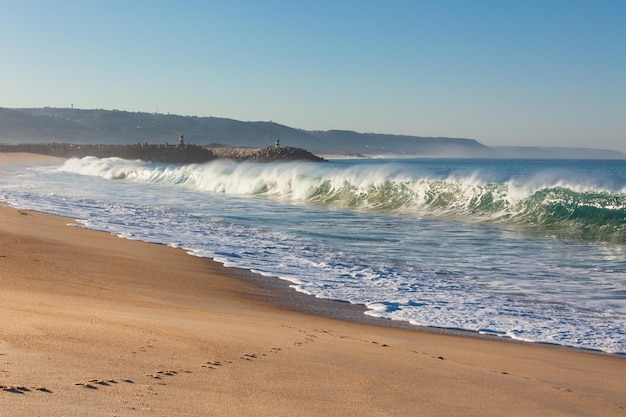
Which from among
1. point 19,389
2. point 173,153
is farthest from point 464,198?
point 173,153

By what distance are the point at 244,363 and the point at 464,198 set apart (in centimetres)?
2066

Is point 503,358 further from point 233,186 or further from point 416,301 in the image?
point 233,186

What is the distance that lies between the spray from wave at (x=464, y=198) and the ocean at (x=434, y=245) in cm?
6

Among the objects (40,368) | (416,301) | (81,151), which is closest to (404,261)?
(416,301)

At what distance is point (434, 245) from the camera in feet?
46.4

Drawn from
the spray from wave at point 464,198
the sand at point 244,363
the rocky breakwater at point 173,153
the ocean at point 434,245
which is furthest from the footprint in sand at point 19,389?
the rocky breakwater at point 173,153

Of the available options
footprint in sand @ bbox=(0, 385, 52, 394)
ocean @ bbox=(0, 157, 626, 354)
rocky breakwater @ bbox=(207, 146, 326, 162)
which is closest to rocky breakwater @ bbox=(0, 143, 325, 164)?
rocky breakwater @ bbox=(207, 146, 326, 162)

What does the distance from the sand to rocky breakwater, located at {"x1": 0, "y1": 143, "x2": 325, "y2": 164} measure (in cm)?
7566

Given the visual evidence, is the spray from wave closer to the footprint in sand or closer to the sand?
the sand

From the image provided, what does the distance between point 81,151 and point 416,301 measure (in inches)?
3402

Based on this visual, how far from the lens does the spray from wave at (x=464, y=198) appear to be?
1942 centimetres

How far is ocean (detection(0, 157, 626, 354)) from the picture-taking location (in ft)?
26.9

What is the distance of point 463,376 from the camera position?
16.3ft

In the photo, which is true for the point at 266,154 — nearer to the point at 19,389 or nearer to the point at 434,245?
the point at 434,245
